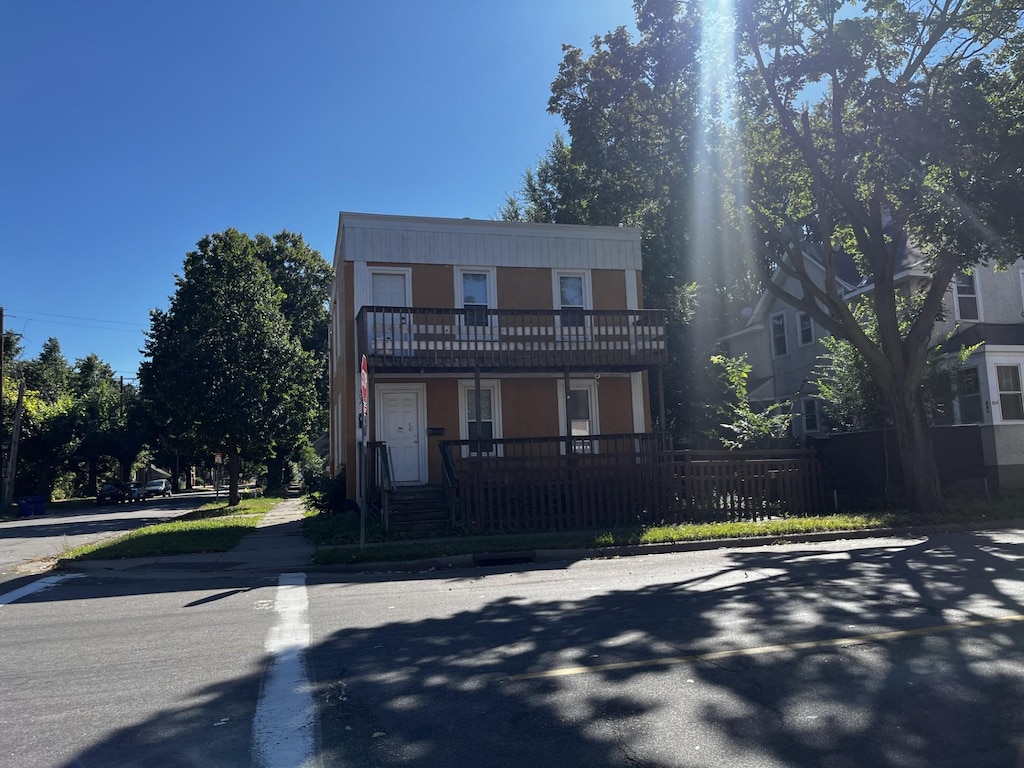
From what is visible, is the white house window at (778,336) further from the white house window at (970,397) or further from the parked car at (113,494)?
the parked car at (113,494)

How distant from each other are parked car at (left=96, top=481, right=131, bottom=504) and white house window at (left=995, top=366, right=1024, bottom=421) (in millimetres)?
45692

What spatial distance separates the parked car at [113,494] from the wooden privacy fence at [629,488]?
3784 centimetres

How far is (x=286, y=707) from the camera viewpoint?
4.75 meters

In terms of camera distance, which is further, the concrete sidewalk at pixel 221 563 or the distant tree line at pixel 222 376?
the distant tree line at pixel 222 376

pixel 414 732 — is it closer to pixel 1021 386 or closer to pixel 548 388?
pixel 548 388

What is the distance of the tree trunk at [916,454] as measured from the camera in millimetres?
15109

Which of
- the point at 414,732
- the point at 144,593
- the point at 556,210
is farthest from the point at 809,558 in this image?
the point at 556,210

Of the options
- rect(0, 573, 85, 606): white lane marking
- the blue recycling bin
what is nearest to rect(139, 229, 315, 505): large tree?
the blue recycling bin

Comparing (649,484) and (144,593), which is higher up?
(649,484)

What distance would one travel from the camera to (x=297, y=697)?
4938 mm

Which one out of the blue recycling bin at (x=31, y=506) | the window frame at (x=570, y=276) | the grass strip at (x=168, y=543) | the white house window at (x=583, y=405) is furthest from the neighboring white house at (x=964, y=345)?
the blue recycling bin at (x=31, y=506)

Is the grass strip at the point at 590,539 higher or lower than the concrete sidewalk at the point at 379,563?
higher

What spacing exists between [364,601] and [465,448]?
9.81 meters

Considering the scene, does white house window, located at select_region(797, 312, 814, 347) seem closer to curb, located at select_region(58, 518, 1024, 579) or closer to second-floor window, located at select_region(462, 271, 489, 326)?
second-floor window, located at select_region(462, 271, 489, 326)
